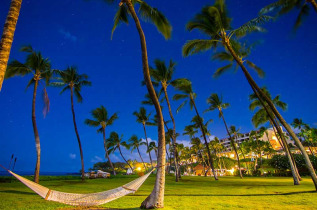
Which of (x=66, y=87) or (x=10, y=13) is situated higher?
(x=66, y=87)

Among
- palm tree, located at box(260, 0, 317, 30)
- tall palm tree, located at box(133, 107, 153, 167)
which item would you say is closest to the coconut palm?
tall palm tree, located at box(133, 107, 153, 167)

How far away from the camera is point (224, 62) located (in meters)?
10.4

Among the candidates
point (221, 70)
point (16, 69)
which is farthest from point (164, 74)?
point (16, 69)

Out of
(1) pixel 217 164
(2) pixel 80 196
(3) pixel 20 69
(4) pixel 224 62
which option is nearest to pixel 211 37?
(4) pixel 224 62

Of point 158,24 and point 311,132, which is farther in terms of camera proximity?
point 311,132

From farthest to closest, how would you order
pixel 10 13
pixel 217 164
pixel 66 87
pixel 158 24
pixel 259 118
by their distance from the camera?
pixel 217 164 → pixel 259 118 → pixel 66 87 → pixel 158 24 → pixel 10 13

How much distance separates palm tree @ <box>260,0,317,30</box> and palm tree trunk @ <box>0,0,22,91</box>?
7849mm

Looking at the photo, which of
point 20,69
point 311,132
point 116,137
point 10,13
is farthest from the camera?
point 116,137

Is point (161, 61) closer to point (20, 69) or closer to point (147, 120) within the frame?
point (20, 69)

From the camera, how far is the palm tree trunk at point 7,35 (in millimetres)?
2715

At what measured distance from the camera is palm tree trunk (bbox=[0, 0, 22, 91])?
2.72 meters

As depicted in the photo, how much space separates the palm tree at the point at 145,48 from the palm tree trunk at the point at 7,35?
8.92 feet

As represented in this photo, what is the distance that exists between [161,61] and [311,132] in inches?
996

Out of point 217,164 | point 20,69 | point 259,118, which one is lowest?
point 217,164
